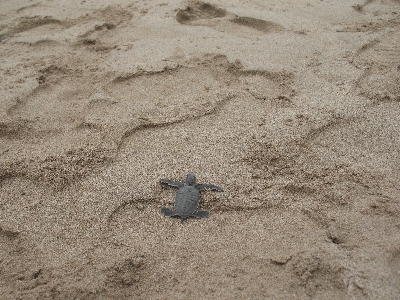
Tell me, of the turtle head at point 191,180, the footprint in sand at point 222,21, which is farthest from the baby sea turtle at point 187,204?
the footprint in sand at point 222,21

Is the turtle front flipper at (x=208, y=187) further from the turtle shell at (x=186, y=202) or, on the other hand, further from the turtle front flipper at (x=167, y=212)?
the turtle front flipper at (x=167, y=212)

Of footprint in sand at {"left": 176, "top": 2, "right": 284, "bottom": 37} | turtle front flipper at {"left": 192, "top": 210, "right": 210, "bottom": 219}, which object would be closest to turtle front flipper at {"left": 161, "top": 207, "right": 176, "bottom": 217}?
turtle front flipper at {"left": 192, "top": 210, "right": 210, "bottom": 219}

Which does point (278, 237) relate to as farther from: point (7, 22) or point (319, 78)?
point (7, 22)

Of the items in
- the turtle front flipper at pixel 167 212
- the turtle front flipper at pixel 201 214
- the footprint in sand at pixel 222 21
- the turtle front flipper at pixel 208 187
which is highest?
the footprint in sand at pixel 222 21

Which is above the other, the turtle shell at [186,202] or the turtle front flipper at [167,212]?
the turtle shell at [186,202]

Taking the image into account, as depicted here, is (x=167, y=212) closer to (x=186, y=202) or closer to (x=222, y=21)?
(x=186, y=202)

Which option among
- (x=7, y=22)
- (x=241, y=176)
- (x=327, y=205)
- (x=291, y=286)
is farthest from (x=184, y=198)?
(x=7, y=22)
